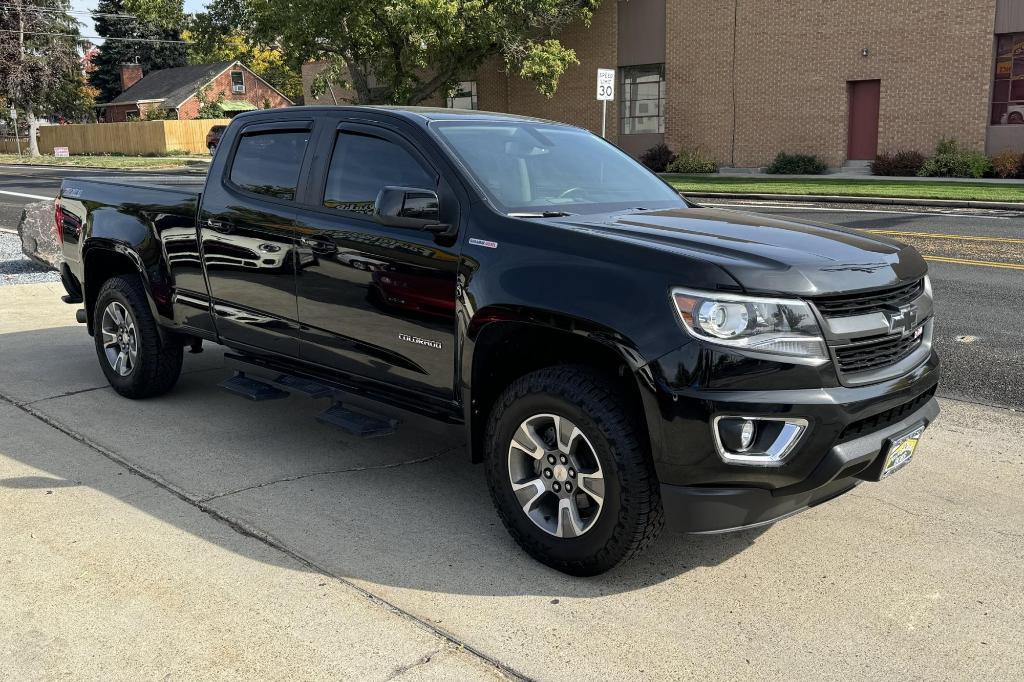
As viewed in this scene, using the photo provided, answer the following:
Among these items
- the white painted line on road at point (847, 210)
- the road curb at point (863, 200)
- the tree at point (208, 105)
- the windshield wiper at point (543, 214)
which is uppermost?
the tree at point (208, 105)

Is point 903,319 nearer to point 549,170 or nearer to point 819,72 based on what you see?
point 549,170

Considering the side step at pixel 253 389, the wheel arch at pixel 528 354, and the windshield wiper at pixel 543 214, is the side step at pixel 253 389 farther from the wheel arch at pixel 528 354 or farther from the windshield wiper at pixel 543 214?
the windshield wiper at pixel 543 214

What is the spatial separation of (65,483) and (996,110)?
26596 millimetres

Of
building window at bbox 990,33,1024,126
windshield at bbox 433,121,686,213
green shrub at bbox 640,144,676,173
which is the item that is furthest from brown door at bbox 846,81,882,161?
windshield at bbox 433,121,686,213

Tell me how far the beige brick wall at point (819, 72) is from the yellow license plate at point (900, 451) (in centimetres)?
2485

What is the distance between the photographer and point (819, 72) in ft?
91.8

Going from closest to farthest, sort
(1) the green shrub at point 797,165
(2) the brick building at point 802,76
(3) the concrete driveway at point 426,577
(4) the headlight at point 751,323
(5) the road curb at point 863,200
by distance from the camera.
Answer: (3) the concrete driveway at point 426,577
(4) the headlight at point 751,323
(5) the road curb at point 863,200
(2) the brick building at point 802,76
(1) the green shrub at point 797,165

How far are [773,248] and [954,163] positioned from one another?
24210 millimetres

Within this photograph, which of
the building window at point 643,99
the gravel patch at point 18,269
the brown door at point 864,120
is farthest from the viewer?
the building window at point 643,99

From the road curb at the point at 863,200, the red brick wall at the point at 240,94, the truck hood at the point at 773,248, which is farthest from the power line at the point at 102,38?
the truck hood at the point at 773,248

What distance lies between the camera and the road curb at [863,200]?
18219mm

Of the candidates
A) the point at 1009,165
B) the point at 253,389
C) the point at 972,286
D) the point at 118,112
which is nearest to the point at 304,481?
the point at 253,389

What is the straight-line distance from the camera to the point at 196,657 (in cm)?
325

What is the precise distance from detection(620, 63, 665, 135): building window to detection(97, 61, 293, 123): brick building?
38168 mm
